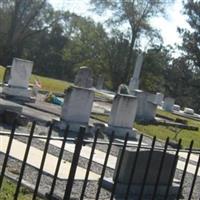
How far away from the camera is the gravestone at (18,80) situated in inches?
766

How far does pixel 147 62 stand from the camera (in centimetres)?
5266

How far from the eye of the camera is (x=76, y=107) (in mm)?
15203

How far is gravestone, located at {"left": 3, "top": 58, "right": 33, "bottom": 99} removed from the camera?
63.9 feet

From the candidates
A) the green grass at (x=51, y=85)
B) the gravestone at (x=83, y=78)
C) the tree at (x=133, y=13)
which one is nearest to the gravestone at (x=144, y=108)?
the green grass at (x=51, y=85)

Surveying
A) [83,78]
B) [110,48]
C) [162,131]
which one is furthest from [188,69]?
[83,78]

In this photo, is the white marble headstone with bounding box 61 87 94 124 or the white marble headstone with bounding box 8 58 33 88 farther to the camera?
the white marble headstone with bounding box 8 58 33 88

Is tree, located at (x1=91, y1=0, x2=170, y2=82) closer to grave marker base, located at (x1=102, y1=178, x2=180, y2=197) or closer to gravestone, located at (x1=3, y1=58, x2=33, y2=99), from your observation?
gravestone, located at (x1=3, y1=58, x2=33, y2=99)

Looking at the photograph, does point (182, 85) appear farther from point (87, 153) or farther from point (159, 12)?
point (87, 153)

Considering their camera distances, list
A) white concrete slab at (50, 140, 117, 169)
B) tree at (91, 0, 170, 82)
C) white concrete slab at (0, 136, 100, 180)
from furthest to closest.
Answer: tree at (91, 0, 170, 82) → white concrete slab at (50, 140, 117, 169) → white concrete slab at (0, 136, 100, 180)

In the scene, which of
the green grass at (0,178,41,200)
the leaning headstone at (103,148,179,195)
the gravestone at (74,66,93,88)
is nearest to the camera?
the green grass at (0,178,41,200)

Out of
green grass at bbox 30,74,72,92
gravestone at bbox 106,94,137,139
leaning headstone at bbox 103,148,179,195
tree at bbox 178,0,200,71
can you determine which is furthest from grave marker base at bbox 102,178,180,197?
tree at bbox 178,0,200,71

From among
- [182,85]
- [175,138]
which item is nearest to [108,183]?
[175,138]

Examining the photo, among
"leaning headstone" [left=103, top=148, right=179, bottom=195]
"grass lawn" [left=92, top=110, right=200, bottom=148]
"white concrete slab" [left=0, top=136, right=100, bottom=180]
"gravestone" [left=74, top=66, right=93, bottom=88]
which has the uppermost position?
"gravestone" [left=74, top=66, right=93, bottom=88]

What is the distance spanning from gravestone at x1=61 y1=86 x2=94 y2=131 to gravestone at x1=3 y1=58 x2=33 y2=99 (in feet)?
15.6
